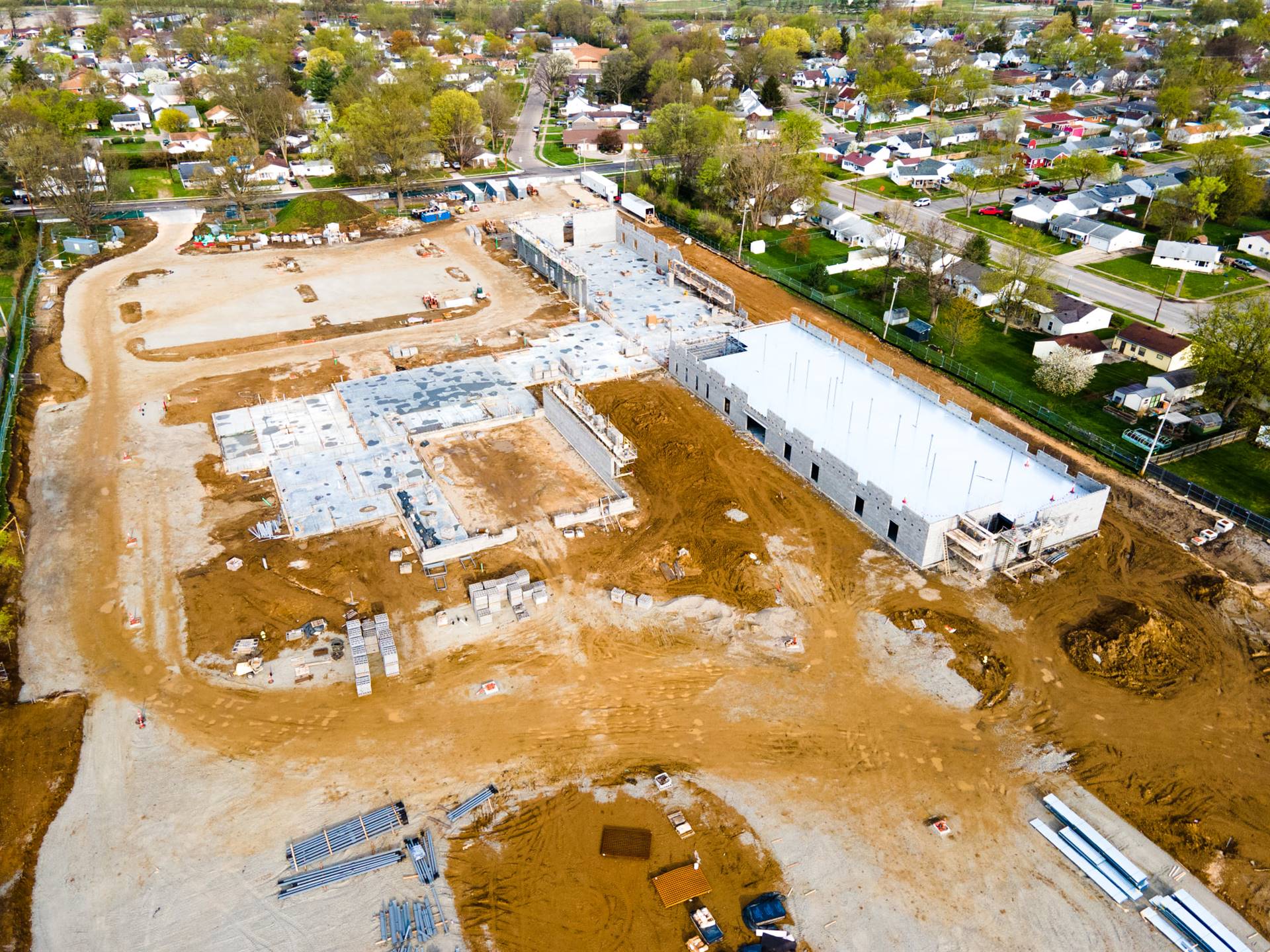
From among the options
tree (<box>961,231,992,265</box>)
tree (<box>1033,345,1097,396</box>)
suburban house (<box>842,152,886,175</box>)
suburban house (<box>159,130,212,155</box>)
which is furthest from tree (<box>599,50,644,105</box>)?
tree (<box>1033,345,1097,396</box>)

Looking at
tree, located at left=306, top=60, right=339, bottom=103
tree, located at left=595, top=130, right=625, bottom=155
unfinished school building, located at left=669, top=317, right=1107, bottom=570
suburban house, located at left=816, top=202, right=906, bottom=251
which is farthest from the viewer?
tree, located at left=306, top=60, right=339, bottom=103

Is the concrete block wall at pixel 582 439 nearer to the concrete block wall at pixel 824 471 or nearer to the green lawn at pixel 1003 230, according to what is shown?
the concrete block wall at pixel 824 471

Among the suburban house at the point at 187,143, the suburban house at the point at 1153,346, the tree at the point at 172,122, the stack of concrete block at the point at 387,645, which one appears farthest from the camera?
the tree at the point at 172,122

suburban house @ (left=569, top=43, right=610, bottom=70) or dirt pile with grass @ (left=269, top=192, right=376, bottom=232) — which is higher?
suburban house @ (left=569, top=43, right=610, bottom=70)

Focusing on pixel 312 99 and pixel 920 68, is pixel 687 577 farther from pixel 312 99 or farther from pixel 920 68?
pixel 920 68

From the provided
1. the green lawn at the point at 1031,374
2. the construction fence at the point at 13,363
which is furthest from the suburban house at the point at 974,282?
the construction fence at the point at 13,363

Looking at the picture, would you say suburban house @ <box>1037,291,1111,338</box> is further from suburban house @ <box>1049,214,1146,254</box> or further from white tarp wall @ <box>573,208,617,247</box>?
white tarp wall @ <box>573,208,617,247</box>
